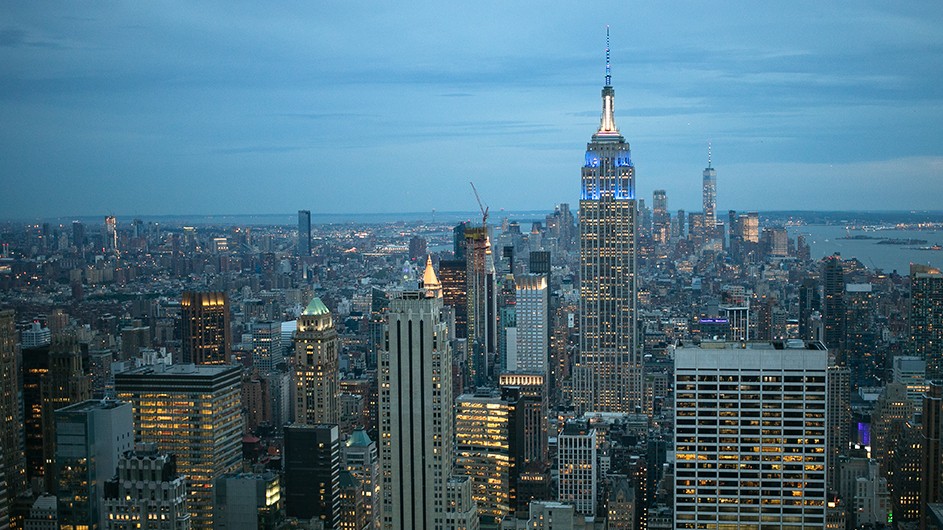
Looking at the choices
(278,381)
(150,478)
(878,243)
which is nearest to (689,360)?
(878,243)

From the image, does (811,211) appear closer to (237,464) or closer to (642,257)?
(237,464)

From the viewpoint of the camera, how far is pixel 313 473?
23625 millimetres

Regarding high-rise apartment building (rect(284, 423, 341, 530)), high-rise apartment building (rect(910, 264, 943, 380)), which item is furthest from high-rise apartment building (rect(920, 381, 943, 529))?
high-rise apartment building (rect(284, 423, 341, 530))

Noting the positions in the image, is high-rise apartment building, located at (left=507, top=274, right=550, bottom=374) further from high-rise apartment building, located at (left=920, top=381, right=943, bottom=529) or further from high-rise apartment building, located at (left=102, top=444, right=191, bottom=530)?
high-rise apartment building, located at (left=102, top=444, right=191, bottom=530)

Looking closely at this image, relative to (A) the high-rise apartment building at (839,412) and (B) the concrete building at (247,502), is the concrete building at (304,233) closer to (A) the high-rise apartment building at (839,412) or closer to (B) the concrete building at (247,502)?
(B) the concrete building at (247,502)

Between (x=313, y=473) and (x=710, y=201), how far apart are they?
44.8ft

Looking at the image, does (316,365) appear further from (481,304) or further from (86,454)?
(481,304)

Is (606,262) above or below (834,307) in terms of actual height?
above

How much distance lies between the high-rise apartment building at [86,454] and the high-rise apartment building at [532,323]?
17182 millimetres

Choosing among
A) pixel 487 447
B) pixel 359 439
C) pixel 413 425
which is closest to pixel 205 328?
pixel 359 439

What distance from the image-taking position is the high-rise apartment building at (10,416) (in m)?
18.3

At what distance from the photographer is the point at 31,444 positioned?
65.1 feet

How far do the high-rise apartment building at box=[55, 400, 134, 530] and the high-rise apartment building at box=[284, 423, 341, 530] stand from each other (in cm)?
379

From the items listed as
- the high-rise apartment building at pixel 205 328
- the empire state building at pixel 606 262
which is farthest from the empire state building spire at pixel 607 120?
the high-rise apartment building at pixel 205 328
